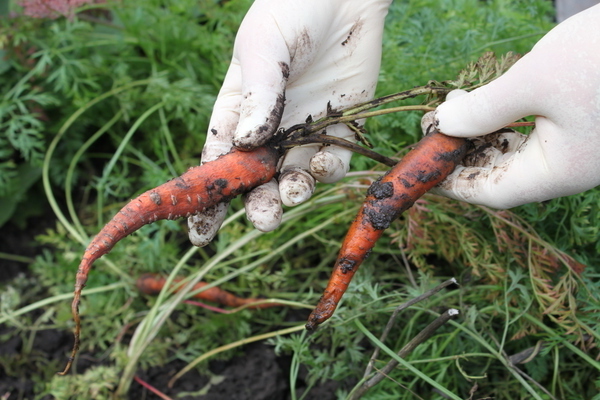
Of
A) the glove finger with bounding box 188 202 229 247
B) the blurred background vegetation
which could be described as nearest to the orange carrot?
the blurred background vegetation

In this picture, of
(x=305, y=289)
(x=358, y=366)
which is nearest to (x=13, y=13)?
(x=305, y=289)

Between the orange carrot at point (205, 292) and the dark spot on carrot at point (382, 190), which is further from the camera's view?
the orange carrot at point (205, 292)

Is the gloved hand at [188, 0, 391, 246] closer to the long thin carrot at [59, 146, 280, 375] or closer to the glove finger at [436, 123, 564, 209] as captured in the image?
the long thin carrot at [59, 146, 280, 375]

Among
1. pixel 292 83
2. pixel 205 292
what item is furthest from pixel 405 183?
pixel 205 292

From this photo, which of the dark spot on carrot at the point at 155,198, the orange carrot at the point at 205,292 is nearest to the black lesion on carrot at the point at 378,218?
the dark spot on carrot at the point at 155,198

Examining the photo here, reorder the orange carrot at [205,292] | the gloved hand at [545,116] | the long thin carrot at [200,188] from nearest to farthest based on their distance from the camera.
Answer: the gloved hand at [545,116] < the long thin carrot at [200,188] < the orange carrot at [205,292]

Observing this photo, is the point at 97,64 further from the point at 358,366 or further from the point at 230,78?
the point at 358,366

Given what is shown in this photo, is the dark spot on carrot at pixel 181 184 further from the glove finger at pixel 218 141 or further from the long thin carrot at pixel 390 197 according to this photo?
the long thin carrot at pixel 390 197
